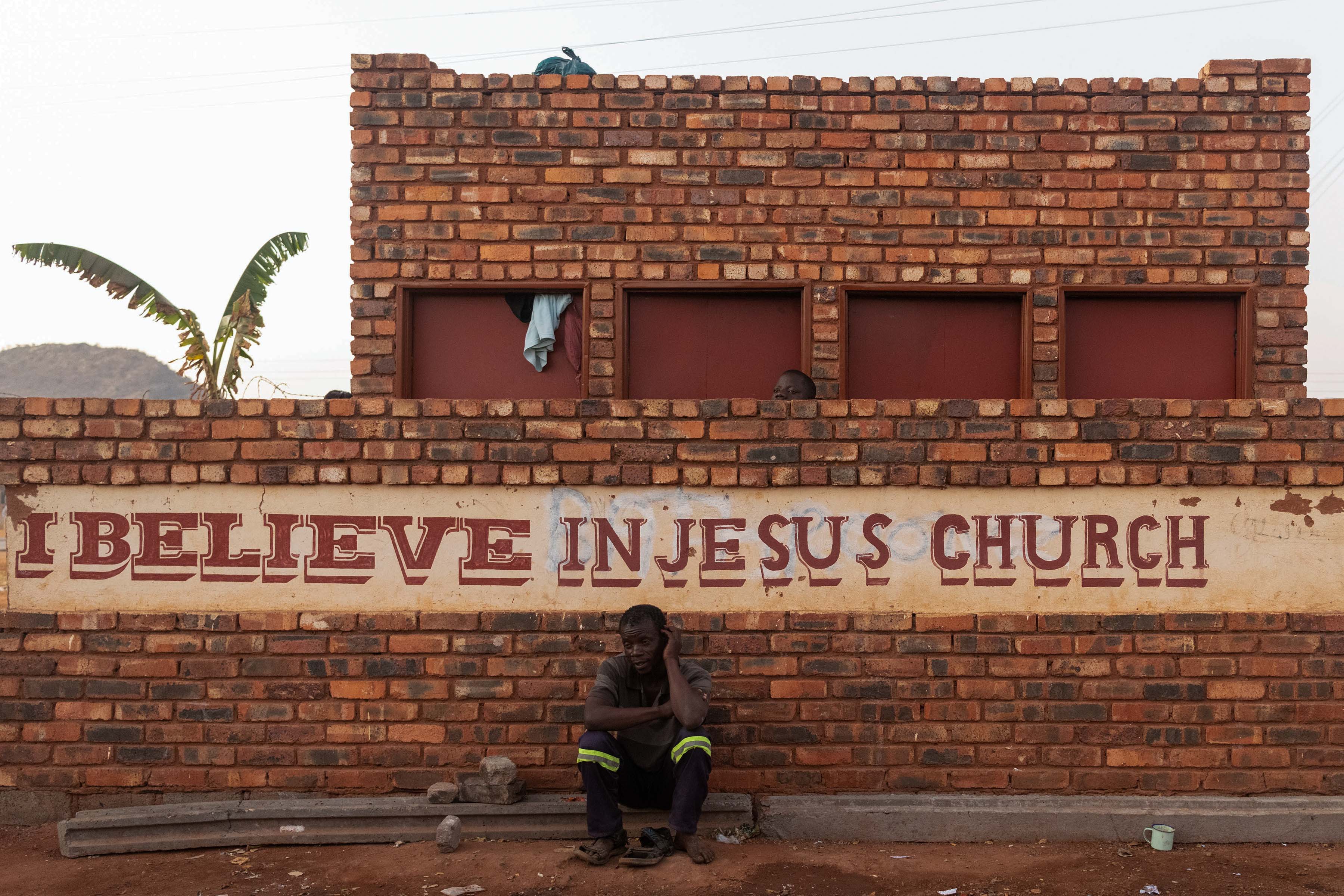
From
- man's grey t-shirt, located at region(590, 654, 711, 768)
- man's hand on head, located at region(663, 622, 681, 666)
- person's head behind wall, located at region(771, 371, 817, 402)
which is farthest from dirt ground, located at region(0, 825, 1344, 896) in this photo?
person's head behind wall, located at region(771, 371, 817, 402)

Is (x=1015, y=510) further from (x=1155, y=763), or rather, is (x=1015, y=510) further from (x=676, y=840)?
(x=676, y=840)

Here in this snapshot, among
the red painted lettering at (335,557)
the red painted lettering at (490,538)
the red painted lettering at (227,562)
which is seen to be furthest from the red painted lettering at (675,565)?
the red painted lettering at (227,562)

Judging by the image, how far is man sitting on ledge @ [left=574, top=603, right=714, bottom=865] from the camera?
3.86 meters

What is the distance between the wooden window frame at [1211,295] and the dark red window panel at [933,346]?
0.25m

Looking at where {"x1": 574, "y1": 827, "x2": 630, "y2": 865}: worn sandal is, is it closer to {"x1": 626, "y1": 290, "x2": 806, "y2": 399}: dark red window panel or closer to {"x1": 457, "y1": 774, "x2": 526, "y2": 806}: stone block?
{"x1": 457, "y1": 774, "x2": 526, "y2": 806}: stone block

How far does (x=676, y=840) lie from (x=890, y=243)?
3450 millimetres

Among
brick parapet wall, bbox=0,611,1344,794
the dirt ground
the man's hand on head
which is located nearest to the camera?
the dirt ground

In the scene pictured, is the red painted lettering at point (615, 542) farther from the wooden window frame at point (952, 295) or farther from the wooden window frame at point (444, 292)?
the wooden window frame at point (952, 295)

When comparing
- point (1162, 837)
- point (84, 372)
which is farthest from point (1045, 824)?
point (84, 372)

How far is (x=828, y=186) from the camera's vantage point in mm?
5340

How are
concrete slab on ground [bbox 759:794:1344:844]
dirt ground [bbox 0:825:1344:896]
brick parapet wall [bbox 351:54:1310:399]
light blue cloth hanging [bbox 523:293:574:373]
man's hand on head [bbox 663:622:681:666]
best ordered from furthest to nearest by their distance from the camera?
light blue cloth hanging [bbox 523:293:574:373] → brick parapet wall [bbox 351:54:1310:399] → concrete slab on ground [bbox 759:794:1344:844] → man's hand on head [bbox 663:622:681:666] → dirt ground [bbox 0:825:1344:896]

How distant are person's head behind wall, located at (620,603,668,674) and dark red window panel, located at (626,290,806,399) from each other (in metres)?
1.86

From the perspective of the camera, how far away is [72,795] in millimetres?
4297

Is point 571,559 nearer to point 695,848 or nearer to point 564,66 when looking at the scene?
point 695,848
